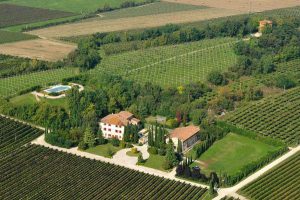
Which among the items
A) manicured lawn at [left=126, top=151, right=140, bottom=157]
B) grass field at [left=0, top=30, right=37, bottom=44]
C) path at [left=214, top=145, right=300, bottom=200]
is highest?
grass field at [left=0, top=30, right=37, bottom=44]

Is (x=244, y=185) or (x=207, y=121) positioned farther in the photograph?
(x=207, y=121)

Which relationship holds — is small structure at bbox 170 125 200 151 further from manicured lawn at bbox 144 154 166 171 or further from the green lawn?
the green lawn

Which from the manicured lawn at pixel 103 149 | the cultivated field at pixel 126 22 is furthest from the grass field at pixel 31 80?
the cultivated field at pixel 126 22

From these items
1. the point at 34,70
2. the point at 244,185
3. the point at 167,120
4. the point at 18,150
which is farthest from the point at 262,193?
the point at 34,70

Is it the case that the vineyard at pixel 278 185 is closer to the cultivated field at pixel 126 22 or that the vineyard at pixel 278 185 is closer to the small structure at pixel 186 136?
the small structure at pixel 186 136

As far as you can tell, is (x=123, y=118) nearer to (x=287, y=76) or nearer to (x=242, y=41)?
(x=287, y=76)

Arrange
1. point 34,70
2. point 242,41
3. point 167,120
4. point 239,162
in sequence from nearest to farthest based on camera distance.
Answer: point 239,162 < point 167,120 < point 34,70 < point 242,41

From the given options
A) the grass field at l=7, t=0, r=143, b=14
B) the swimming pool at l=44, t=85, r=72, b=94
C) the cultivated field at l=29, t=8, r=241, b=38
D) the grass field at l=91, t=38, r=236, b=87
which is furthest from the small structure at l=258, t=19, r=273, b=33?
the grass field at l=7, t=0, r=143, b=14
